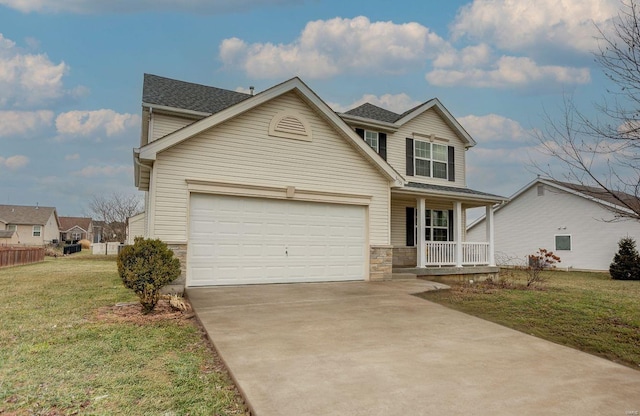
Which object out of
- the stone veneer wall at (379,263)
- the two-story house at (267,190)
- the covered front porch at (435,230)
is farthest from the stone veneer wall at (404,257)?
the stone veneer wall at (379,263)

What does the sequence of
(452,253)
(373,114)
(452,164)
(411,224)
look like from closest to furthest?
(452,253), (373,114), (411,224), (452,164)

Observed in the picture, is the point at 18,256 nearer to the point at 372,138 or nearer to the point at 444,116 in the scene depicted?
the point at 372,138

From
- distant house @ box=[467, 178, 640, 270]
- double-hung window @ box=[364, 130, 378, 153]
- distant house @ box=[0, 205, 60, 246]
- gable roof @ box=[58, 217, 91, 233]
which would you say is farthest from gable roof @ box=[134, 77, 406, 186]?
gable roof @ box=[58, 217, 91, 233]

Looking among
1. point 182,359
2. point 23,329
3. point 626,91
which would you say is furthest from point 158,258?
point 626,91

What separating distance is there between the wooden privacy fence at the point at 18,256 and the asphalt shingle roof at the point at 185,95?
1280cm

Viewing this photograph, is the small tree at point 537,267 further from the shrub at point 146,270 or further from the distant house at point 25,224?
the distant house at point 25,224

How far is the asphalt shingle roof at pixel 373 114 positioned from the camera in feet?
52.1

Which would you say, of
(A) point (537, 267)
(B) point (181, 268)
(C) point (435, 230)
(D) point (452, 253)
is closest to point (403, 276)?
(D) point (452, 253)

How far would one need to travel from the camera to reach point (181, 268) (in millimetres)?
9523

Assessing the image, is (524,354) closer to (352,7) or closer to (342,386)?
(342,386)

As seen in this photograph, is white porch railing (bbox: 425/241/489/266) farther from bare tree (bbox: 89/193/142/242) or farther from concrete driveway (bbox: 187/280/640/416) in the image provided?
bare tree (bbox: 89/193/142/242)

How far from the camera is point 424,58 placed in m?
16.6

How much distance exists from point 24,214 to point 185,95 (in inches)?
2199

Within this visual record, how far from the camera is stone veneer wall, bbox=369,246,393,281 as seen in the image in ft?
40.2
